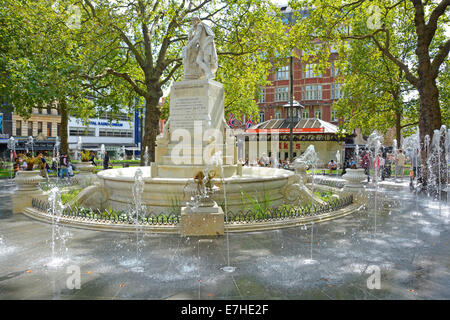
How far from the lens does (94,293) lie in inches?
151

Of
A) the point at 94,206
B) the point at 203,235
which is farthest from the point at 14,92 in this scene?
the point at 203,235

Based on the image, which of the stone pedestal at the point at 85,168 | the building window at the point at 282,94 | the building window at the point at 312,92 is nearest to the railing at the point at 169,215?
→ the stone pedestal at the point at 85,168

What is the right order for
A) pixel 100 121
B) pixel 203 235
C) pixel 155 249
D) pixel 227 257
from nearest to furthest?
pixel 227 257 → pixel 155 249 → pixel 203 235 → pixel 100 121

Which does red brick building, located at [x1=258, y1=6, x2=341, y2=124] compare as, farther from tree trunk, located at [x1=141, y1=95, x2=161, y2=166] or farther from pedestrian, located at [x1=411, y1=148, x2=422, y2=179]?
tree trunk, located at [x1=141, y1=95, x2=161, y2=166]

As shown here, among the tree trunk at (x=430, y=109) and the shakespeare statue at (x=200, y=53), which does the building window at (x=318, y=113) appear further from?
the shakespeare statue at (x=200, y=53)

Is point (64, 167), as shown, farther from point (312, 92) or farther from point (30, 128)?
point (312, 92)

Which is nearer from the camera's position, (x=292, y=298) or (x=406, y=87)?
(x=292, y=298)

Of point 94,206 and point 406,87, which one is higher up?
point 406,87

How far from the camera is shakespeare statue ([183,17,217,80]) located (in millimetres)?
10734

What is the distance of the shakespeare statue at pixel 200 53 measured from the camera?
10.7 meters

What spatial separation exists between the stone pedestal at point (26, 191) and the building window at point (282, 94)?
145 feet

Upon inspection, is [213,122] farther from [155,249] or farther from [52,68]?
[52,68]

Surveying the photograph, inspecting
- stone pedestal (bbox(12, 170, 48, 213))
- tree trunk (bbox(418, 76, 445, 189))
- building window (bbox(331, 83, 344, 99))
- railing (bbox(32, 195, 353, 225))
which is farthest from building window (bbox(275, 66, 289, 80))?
stone pedestal (bbox(12, 170, 48, 213))
